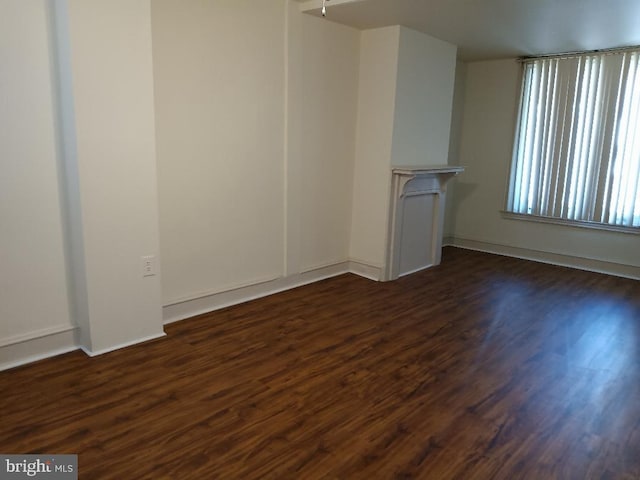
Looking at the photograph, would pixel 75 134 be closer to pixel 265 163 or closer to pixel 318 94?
pixel 265 163

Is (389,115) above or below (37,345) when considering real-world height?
above

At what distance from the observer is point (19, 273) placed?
9.09 feet

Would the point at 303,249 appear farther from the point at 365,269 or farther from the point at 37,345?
the point at 37,345

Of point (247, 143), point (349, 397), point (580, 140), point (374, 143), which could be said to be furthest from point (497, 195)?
point (349, 397)

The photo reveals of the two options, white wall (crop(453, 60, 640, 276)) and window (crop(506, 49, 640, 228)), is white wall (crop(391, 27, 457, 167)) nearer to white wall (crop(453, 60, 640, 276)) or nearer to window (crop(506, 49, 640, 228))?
white wall (crop(453, 60, 640, 276))

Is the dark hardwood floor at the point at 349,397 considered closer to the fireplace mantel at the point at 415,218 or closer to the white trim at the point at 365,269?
the white trim at the point at 365,269

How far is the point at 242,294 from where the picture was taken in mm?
4008

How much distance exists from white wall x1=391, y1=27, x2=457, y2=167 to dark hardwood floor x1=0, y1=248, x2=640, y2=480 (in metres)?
1.72

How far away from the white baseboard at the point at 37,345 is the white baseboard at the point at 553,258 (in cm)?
486

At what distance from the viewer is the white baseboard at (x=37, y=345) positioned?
277 centimetres

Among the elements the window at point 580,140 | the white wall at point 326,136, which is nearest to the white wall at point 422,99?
the white wall at point 326,136

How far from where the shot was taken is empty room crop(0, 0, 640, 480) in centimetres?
227

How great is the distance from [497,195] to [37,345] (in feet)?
17.2

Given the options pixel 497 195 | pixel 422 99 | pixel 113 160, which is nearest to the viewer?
pixel 113 160
